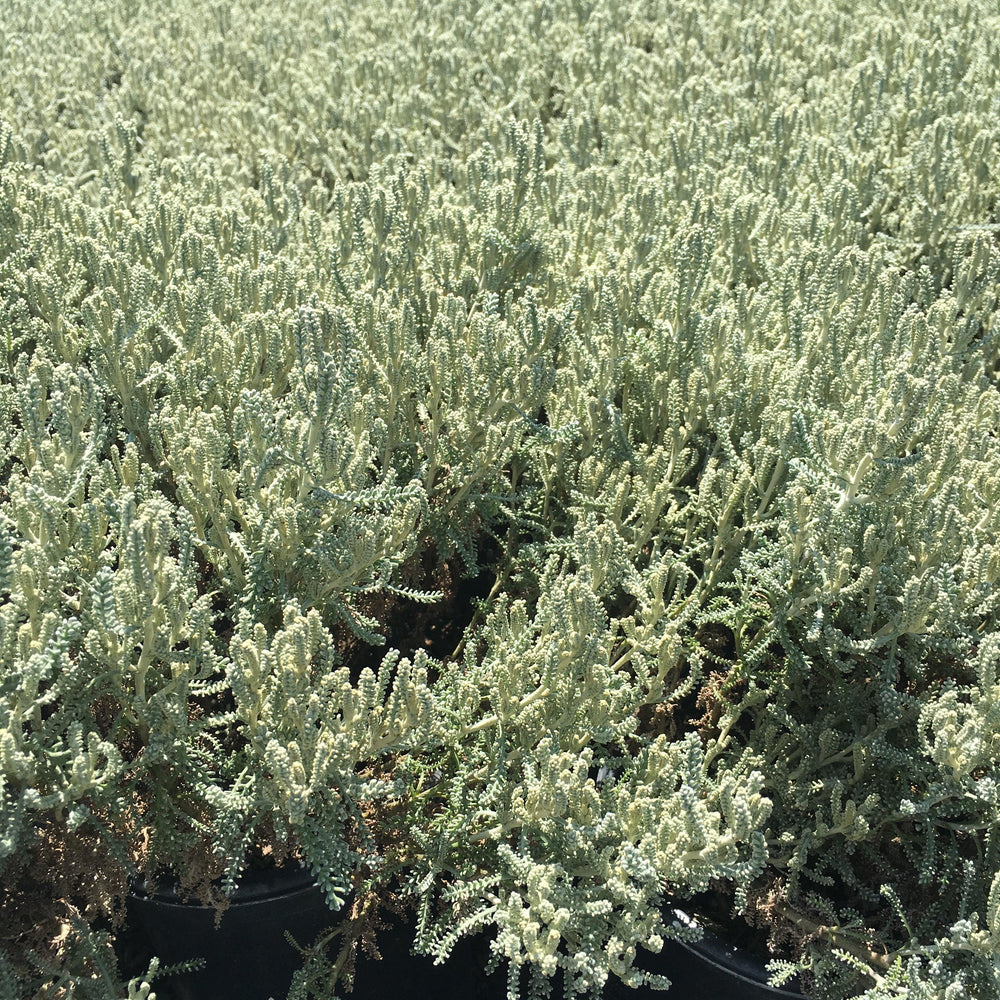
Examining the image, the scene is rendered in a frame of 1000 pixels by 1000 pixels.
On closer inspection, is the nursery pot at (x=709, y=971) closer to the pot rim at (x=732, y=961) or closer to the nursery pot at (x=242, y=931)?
the pot rim at (x=732, y=961)

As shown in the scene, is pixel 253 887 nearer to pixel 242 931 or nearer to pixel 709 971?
pixel 242 931

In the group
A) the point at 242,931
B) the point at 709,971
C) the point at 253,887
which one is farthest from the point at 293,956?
the point at 709,971

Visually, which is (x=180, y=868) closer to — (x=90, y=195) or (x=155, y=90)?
(x=90, y=195)

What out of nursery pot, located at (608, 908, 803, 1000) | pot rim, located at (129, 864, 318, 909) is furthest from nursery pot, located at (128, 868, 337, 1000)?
nursery pot, located at (608, 908, 803, 1000)

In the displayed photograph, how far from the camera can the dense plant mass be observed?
2.08 meters

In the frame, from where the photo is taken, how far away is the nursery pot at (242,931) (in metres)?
2.42

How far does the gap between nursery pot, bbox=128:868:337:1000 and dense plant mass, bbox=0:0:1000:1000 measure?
0.30 ft

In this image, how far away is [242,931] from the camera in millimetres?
2516

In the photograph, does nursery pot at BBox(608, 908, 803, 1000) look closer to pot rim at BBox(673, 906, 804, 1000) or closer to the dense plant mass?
pot rim at BBox(673, 906, 804, 1000)

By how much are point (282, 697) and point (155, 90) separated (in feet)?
13.0

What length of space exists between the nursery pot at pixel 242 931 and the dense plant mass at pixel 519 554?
0.09 m

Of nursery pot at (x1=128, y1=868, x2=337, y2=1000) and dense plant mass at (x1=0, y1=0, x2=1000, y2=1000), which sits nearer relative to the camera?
dense plant mass at (x1=0, y1=0, x2=1000, y2=1000)

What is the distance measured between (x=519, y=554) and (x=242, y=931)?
1132 millimetres

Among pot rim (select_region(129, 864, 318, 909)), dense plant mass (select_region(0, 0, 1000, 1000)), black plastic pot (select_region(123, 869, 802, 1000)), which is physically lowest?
black plastic pot (select_region(123, 869, 802, 1000))
